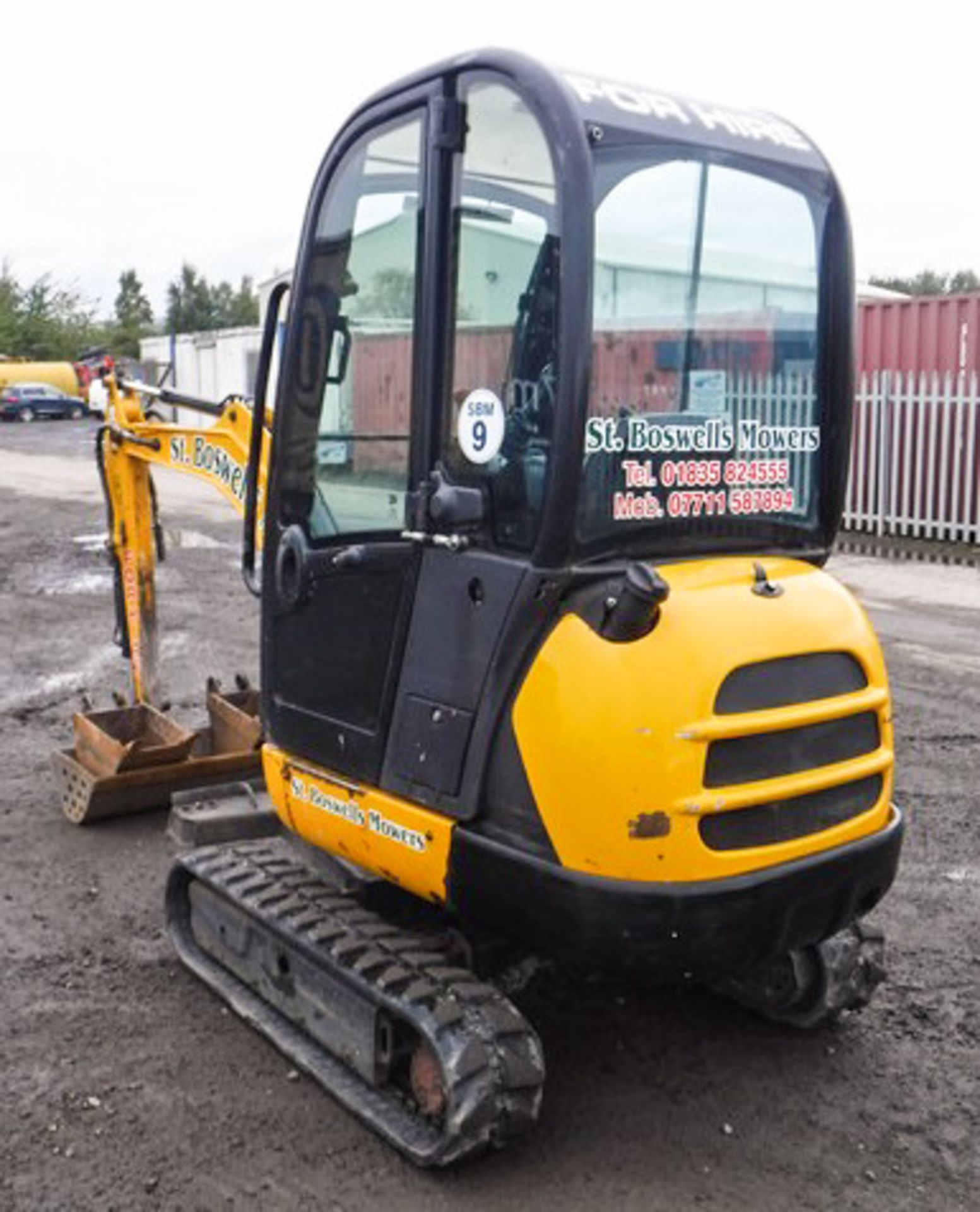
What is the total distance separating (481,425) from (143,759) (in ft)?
9.87

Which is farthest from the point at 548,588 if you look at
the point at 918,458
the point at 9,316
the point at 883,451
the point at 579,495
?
the point at 9,316

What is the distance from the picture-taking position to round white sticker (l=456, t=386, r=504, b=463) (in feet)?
10.4

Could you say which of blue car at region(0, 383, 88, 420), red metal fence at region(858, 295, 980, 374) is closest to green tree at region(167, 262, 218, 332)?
blue car at region(0, 383, 88, 420)

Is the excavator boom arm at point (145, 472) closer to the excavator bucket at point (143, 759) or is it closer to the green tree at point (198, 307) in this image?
the excavator bucket at point (143, 759)

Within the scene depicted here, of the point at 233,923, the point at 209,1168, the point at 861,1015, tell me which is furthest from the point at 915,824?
the point at 209,1168

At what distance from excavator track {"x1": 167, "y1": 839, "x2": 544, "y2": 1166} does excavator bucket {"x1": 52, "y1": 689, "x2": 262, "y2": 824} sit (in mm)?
1434

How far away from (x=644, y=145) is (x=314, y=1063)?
96.2 inches

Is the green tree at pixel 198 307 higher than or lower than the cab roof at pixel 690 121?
higher

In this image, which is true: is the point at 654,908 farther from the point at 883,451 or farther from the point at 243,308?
the point at 243,308

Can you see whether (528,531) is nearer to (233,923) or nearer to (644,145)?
(644,145)

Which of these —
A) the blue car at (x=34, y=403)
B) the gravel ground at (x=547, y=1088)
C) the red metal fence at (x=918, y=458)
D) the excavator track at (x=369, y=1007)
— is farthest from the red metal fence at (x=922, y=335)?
the blue car at (x=34, y=403)

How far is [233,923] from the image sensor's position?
4070mm

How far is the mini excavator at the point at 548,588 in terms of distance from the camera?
3031 mm

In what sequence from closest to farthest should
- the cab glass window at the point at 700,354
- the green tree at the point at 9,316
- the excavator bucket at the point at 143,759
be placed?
the cab glass window at the point at 700,354 < the excavator bucket at the point at 143,759 < the green tree at the point at 9,316
